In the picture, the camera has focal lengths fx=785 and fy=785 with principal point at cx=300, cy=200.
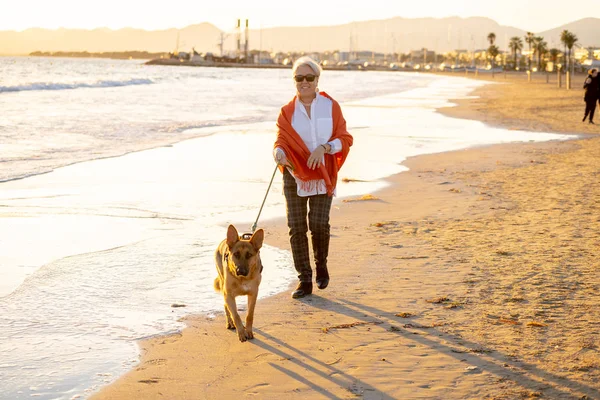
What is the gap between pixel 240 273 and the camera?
482 centimetres

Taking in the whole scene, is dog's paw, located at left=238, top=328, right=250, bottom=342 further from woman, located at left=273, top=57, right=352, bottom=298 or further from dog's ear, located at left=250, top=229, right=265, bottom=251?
woman, located at left=273, top=57, right=352, bottom=298

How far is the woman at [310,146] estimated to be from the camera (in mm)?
5848

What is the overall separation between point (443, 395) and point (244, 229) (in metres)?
4.45

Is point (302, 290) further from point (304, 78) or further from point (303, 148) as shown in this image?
point (304, 78)

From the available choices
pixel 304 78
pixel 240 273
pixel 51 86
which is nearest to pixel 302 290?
pixel 240 273

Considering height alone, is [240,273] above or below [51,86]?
below

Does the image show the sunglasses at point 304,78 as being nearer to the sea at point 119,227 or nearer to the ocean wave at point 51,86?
the sea at point 119,227

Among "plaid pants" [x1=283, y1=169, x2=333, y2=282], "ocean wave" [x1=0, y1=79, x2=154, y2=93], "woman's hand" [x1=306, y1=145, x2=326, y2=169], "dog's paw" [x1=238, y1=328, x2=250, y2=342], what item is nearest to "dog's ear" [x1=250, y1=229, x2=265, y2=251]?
"dog's paw" [x1=238, y1=328, x2=250, y2=342]

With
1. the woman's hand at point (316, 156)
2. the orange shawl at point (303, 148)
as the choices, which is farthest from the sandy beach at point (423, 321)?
the woman's hand at point (316, 156)

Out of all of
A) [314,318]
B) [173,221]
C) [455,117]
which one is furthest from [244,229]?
[455,117]

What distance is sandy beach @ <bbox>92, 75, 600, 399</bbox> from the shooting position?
418 centimetres

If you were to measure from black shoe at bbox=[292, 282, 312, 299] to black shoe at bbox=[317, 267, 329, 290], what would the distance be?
98 mm

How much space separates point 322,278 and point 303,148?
1.03 meters

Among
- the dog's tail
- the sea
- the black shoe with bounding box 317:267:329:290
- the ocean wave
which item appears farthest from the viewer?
the ocean wave
